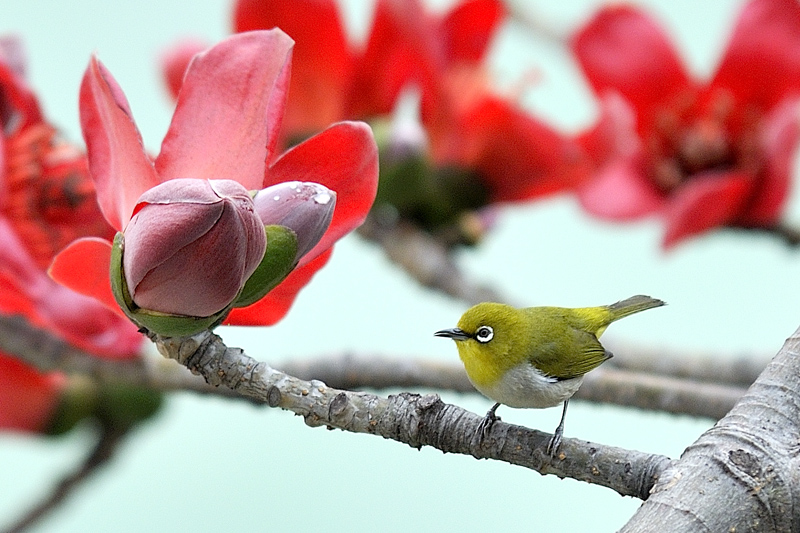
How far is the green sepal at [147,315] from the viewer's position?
19cm

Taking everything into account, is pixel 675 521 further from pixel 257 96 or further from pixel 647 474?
pixel 257 96

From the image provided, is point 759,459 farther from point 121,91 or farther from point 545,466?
point 121,91

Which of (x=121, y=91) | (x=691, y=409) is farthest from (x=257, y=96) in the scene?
(x=691, y=409)

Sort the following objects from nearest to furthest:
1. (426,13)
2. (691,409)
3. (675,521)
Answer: (675,521) < (691,409) < (426,13)

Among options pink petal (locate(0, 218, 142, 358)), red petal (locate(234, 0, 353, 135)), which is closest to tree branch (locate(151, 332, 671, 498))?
pink petal (locate(0, 218, 142, 358))

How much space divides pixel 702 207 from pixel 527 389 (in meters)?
0.27

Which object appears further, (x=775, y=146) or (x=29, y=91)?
Result: (x=775, y=146)

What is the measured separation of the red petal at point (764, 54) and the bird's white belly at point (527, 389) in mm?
344

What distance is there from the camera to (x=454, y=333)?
19cm

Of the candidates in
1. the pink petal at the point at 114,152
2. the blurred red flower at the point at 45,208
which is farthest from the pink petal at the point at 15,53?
the pink petal at the point at 114,152

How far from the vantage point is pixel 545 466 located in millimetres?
187

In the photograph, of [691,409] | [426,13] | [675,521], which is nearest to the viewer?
[675,521]

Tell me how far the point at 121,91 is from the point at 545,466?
119 millimetres


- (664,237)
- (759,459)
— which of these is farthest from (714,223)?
(759,459)
